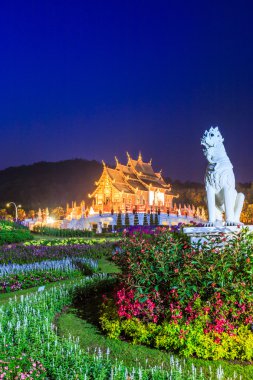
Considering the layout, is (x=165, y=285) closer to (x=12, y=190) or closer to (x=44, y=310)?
(x=44, y=310)

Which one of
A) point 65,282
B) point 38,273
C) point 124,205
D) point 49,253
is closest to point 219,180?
point 65,282

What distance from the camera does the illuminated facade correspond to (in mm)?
44000

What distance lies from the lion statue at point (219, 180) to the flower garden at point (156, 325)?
5.22ft

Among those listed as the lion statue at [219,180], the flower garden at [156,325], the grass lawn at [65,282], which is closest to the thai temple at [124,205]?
the grass lawn at [65,282]

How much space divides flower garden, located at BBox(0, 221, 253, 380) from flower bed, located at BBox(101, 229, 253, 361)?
0.04ft

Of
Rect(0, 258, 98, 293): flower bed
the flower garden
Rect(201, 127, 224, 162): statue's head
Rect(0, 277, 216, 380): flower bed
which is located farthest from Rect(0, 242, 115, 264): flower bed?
Rect(201, 127, 224, 162): statue's head

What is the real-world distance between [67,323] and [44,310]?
0.50m

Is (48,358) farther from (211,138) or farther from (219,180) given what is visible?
(211,138)

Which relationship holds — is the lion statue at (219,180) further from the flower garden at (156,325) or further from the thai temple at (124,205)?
the thai temple at (124,205)

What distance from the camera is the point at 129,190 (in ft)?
153

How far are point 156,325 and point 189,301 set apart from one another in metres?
0.61

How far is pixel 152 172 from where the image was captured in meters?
55.4

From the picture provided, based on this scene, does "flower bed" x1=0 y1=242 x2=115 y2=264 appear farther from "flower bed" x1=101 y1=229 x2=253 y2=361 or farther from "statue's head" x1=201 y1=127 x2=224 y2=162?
"flower bed" x1=101 y1=229 x2=253 y2=361

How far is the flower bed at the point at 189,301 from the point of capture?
5098 millimetres
